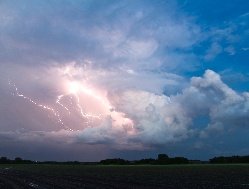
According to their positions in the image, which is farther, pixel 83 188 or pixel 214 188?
pixel 83 188

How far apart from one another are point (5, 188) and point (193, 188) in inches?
817

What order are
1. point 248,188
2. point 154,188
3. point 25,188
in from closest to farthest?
point 248,188 → point 154,188 → point 25,188

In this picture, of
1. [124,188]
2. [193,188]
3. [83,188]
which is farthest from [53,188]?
[193,188]

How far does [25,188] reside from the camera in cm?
4638

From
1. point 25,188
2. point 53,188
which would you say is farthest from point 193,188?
point 25,188

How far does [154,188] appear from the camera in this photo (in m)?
42.8

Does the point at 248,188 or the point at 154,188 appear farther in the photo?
the point at 154,188

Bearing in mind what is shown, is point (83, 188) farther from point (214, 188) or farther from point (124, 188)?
point (214, 188)

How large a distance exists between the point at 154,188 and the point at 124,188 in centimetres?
312

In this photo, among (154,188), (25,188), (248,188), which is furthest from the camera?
(25,188)

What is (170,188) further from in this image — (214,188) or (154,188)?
(214,188)

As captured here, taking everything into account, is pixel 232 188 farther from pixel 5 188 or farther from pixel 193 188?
pixel 5 188

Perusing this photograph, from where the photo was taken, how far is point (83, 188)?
1751 inches

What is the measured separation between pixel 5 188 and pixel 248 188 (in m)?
26.0
